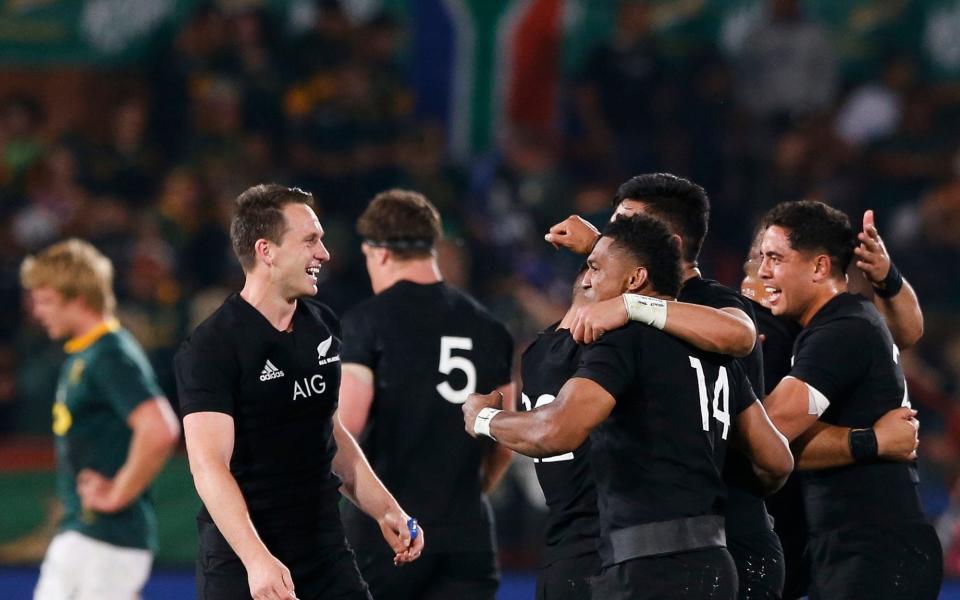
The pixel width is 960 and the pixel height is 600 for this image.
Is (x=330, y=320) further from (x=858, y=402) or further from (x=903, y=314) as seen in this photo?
(x=903, y=314)

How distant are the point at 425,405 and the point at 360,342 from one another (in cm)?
39

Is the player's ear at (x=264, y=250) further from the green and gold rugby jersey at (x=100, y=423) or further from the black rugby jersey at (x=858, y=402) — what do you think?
the green and gold rugby jersey at (x=100, y=423)

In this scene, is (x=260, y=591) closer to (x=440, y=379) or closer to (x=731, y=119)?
(x=440, y=379)

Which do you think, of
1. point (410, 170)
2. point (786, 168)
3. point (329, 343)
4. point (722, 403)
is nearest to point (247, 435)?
point (329, 343)

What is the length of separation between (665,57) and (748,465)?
9874mm

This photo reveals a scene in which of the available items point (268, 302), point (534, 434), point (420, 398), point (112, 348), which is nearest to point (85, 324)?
point (112, 348)

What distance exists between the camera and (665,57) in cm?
1386

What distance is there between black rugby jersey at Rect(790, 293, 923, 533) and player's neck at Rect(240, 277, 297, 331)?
1.82 metres

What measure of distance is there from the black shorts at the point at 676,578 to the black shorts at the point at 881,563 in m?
1.21

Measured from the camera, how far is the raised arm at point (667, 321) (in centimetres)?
398

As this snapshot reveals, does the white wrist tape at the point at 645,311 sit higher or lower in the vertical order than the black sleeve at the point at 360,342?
higher

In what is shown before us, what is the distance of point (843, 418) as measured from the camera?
5102mm

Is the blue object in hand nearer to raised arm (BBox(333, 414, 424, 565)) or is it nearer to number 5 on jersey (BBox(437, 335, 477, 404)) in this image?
raised arm (BBox(333, 414, 424, 565))

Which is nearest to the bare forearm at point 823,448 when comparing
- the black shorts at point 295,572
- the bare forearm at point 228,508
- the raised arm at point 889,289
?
the raised arm at point 889,289
